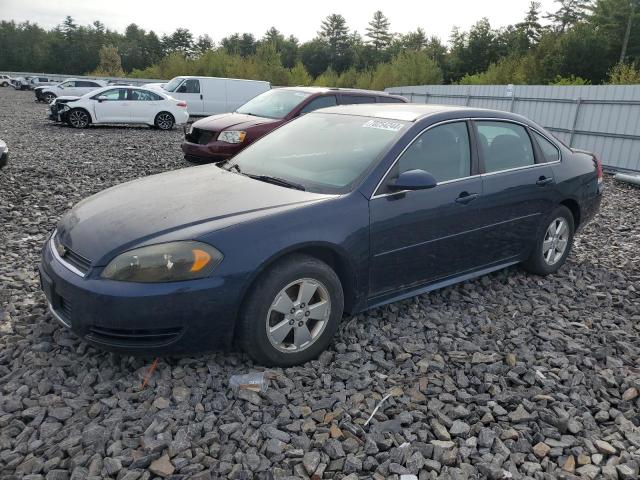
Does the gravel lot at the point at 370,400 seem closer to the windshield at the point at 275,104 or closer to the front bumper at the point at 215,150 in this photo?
the front bumper at the point at 215,150

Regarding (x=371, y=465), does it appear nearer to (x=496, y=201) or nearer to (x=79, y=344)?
(x=79, y=344)

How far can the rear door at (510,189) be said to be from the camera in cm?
426

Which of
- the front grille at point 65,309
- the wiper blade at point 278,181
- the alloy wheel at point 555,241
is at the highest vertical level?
the wiper blade at point 278,181

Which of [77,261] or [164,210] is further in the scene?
[164,210]

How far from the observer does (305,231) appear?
10.3 ft

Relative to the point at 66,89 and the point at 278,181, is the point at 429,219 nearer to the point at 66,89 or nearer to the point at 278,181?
the point at 278,181

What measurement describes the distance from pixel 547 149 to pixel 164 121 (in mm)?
14571

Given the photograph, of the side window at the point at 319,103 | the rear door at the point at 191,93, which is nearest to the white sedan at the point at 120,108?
the rear door at the point at 191,93

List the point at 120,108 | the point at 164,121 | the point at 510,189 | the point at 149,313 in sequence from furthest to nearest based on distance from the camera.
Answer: the point at 164,121 < the point at 120,108 < the point at 510,189 < the point at 149,313

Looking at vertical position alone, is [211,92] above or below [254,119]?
below

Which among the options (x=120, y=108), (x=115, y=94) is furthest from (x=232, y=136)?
(x=115, y=94)

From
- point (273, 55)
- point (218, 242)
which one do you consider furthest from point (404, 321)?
point (273, 55)

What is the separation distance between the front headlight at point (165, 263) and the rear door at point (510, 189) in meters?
2.26

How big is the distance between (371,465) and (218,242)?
138 cm
